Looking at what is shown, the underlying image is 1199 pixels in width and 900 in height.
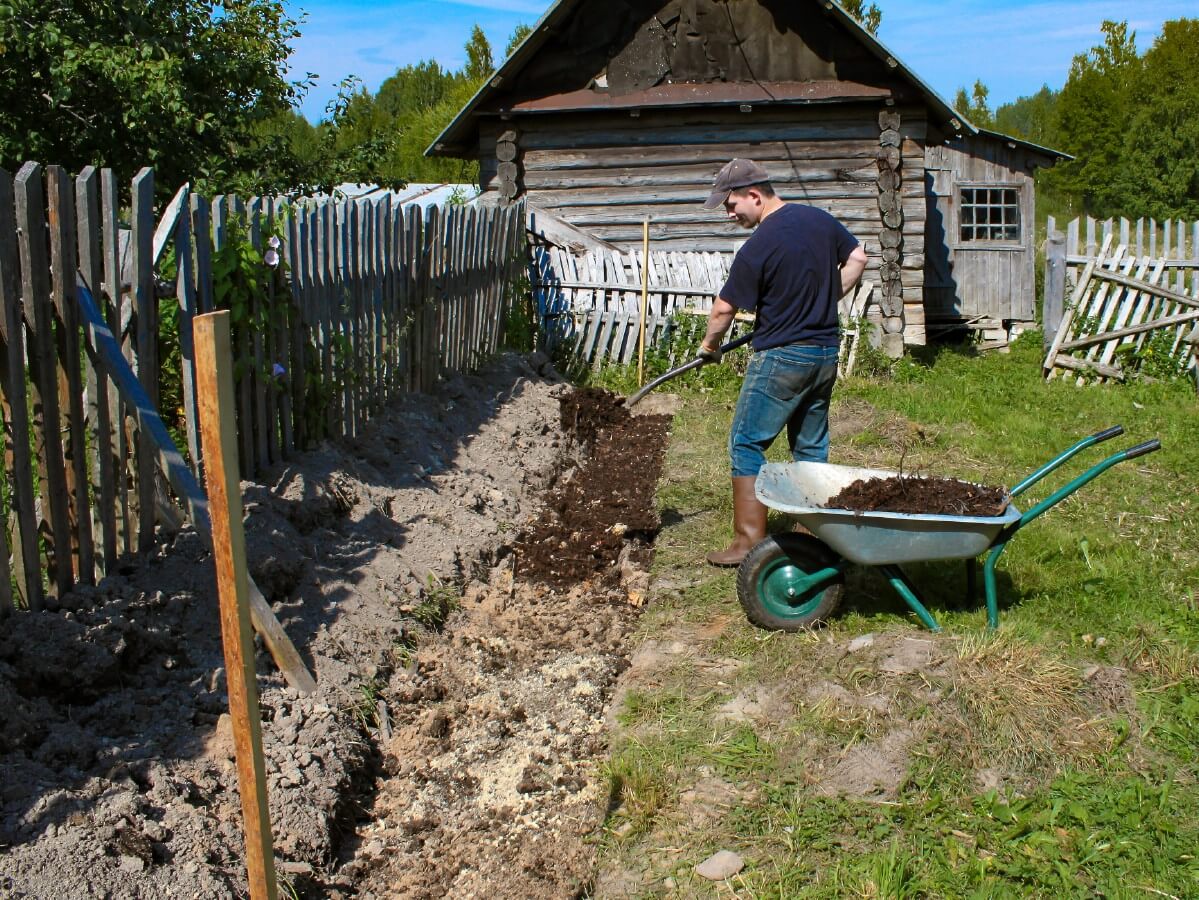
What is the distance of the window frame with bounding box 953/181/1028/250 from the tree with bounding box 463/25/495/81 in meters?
31.1

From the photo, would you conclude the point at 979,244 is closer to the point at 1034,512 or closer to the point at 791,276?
the point at 791,276

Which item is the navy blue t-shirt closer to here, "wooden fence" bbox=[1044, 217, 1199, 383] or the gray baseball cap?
the gray baseball cap

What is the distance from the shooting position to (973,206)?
58.6 feet

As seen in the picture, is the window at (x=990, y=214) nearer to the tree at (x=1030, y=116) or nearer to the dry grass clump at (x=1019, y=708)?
the dry grass clump at (x=1019, y=708)

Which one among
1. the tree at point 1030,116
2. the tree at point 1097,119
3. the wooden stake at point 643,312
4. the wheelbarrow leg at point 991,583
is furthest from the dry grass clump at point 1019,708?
the tree at point 1030,116

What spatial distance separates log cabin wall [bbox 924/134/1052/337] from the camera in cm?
1758

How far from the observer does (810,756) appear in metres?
3.83

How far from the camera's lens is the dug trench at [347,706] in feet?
9.98

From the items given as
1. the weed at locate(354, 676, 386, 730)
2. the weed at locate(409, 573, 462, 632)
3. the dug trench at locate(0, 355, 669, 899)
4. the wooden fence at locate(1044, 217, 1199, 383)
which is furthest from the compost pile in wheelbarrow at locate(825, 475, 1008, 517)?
the wooden fence at locate(1044, 217, 1199, 383)

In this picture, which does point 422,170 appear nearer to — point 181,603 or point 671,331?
point 671,331

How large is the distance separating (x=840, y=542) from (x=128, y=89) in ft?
25.9

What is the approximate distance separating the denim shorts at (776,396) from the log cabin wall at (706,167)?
7.72 m

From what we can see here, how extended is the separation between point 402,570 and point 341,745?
4.99 ft

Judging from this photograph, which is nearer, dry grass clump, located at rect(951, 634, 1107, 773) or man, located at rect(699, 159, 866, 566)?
dry grass clump, located at rect(951, 634, 1107, 773)
